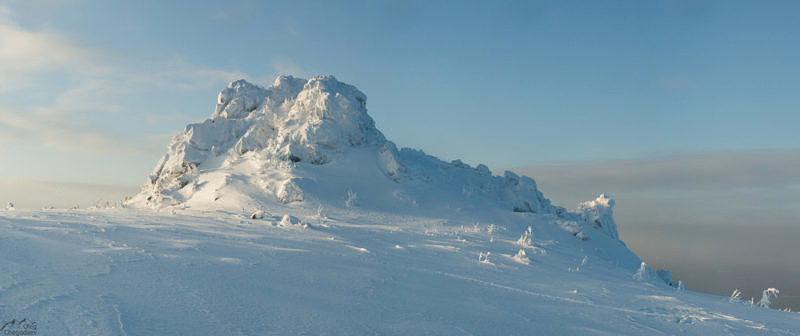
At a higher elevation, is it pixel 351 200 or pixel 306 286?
pixel 351 200

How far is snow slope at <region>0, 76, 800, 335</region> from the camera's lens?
618cm

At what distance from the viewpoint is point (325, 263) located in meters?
9.57

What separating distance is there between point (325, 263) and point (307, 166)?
1263 cm

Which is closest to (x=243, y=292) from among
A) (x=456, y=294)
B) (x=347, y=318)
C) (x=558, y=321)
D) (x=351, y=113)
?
(x=347, y=318)

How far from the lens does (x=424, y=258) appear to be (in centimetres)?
1147

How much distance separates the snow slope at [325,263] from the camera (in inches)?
243

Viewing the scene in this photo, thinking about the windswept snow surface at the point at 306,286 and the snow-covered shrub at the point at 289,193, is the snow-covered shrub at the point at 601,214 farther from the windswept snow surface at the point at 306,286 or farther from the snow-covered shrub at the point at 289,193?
the snow-covered shrub at the point at 289,193

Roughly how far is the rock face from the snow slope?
0.11 metres

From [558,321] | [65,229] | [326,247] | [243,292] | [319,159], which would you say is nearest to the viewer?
[243,292]

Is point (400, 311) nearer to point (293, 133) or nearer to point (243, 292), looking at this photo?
point (243, 292)

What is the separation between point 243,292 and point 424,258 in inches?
214

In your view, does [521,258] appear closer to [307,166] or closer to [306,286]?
[306,286]
